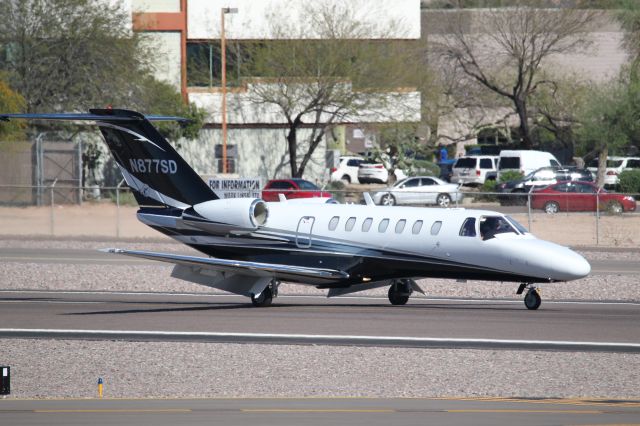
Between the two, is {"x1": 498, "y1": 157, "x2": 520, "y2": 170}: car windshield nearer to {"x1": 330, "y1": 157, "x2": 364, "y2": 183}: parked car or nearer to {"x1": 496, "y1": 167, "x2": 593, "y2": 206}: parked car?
{"x1": 496, "y1": 167, "x2": 593, "y2": 206}: parked car

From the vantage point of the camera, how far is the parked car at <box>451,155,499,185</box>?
6544 centimetres

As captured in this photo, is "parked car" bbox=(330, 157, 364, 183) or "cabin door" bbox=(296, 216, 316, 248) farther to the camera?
"parked car" bbox=(330, 157, 364, 183)

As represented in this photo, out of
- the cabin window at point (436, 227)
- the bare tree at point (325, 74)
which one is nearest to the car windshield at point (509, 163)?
the bare tree at point (325, 74)

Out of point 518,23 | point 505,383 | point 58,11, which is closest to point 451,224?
point 505,383

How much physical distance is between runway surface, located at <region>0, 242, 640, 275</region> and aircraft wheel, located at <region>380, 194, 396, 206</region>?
45.3 feet

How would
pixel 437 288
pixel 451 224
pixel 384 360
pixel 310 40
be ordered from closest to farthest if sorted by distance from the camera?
pixel 384 360
pixel 451 224
pixel 437 288
pixel 310 40

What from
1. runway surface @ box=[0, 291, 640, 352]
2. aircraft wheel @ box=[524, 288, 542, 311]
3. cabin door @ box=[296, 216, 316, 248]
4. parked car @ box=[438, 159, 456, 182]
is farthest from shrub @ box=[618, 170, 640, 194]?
cabin door @ box=[296, 216, 316, 248]

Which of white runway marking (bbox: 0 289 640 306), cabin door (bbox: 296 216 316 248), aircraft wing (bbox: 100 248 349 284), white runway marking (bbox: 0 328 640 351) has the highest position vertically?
cabin door (bbox: 296 216 316 248)

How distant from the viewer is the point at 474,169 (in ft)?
216

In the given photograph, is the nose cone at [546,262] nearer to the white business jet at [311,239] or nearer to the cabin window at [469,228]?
the white business jet at [311,239]

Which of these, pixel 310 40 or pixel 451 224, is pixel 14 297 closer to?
pixel 451 224

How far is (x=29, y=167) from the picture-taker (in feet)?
176

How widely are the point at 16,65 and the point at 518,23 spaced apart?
29.9 m

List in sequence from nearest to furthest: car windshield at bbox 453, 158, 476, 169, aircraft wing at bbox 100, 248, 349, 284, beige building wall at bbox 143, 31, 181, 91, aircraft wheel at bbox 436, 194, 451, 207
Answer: aircraft wing at bbox 100, 248, 349, 284 < aircraft wheel at bbox 436, 194, 451, 207 < beige building wall at bbox 143, 31, 181, 91 < car windshield at bbox 453, 158, 476, 169
